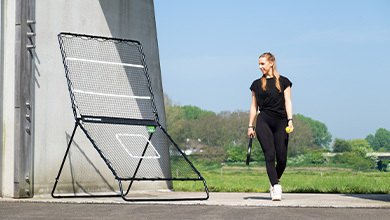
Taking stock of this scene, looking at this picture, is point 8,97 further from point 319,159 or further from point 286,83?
point 319,159

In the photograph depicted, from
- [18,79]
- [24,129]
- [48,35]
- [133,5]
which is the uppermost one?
[133,5]

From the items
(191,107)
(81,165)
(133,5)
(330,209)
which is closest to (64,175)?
(81,165)

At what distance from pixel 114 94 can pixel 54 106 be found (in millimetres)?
1094

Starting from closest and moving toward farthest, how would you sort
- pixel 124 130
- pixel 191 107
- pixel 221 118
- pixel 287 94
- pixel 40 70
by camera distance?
pixel 287 94
pixel 40 70
pixel 124 130
pixel 221 118
pixel 191 107

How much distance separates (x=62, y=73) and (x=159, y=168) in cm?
223

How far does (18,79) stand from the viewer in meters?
8.01

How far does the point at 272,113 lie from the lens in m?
7.63

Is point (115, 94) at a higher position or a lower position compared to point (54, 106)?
higher

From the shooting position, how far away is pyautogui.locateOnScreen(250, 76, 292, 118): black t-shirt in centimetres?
760

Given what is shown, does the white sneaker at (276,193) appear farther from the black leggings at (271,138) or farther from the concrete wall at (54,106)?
the concrete wall at (54,106)

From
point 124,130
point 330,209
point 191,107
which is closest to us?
point 330,209

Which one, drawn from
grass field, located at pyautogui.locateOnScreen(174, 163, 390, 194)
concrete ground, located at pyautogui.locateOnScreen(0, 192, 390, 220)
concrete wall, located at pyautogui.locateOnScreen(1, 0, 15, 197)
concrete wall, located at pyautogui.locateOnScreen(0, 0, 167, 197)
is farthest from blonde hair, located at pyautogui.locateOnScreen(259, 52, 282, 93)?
concrete wall, located at pyautogui.locateOnScreen(1, 0, 15, 197)

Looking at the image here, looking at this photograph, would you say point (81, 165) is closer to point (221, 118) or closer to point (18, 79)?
point (18, 79)

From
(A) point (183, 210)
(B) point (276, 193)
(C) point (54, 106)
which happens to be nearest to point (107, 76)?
(C) point (54, 106)
